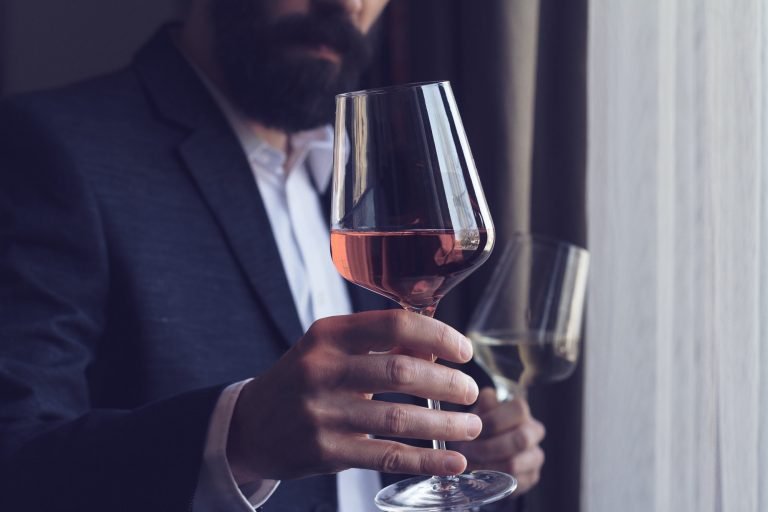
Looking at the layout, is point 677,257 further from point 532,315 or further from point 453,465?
point 453,465

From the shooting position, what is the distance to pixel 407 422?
73 cm

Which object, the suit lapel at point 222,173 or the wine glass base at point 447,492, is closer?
the wine glass base at point 447,492

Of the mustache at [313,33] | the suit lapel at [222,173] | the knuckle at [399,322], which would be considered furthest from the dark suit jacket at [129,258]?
the knuckle at [399,322]

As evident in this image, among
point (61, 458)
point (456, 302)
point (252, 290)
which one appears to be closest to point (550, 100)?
point (456, 302)

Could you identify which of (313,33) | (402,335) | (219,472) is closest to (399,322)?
(402,335)

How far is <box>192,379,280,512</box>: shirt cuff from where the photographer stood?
0.85 meters

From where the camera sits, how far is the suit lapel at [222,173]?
1.35 meters

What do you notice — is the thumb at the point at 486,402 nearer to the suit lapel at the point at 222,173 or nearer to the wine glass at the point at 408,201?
the suit lapel at the point at 222,173

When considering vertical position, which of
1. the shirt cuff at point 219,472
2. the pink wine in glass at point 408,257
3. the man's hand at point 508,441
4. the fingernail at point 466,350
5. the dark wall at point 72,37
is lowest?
the man's hand at point 508,441

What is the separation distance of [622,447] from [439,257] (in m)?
0.67

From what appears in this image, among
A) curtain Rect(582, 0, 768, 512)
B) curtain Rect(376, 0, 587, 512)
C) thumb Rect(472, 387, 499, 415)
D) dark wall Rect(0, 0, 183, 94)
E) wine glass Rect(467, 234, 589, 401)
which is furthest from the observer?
dark wall Rect(0, 0, 183, 94)

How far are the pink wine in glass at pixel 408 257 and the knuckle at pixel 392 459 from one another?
130 millimetres

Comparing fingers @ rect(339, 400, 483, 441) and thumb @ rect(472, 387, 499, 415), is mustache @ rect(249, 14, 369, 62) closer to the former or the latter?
thumb @ rect(472, 387, 499, 415)

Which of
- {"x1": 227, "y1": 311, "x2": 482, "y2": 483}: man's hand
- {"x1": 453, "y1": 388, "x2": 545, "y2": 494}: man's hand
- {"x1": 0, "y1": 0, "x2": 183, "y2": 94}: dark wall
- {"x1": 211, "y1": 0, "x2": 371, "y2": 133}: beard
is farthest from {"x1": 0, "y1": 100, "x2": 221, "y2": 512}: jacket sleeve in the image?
{"x1": 0, "y1": 0, "x2": 183, "y2": 94}: dark wall
